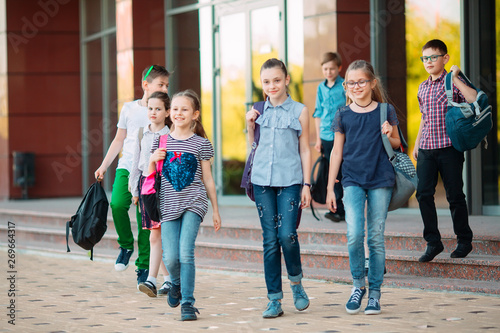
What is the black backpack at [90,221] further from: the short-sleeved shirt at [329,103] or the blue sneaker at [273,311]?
the short-sleeved shirt at [329,103]

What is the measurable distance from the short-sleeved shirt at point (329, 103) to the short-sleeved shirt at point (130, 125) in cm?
258

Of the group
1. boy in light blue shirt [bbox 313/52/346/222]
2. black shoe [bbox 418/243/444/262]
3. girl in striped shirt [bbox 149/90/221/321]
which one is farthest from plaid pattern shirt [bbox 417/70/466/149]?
boy in light blue shirt [bbox 313/52/346/222]

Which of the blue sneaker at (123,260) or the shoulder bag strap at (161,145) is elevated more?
the shoulder bag strap at (161,145)

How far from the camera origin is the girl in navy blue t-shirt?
5508mm

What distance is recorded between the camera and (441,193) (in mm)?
9477

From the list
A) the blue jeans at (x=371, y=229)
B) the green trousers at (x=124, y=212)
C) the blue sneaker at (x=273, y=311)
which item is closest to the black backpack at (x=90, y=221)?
the green trousers at (x=124, y=212)

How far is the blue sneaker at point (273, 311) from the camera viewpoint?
549 cm

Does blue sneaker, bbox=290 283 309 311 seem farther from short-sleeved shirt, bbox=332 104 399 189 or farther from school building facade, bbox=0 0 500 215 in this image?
school building facade, bbox=0 0 500 215

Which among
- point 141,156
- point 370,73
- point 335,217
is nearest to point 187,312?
point 141,156

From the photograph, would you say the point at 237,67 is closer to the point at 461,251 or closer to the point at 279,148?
the point at 461,251

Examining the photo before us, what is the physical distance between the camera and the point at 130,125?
268 inches

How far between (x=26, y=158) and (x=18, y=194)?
2.57 feet

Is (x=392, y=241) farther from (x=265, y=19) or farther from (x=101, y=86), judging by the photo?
(x=101, y=86)

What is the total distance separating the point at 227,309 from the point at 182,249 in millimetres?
712
